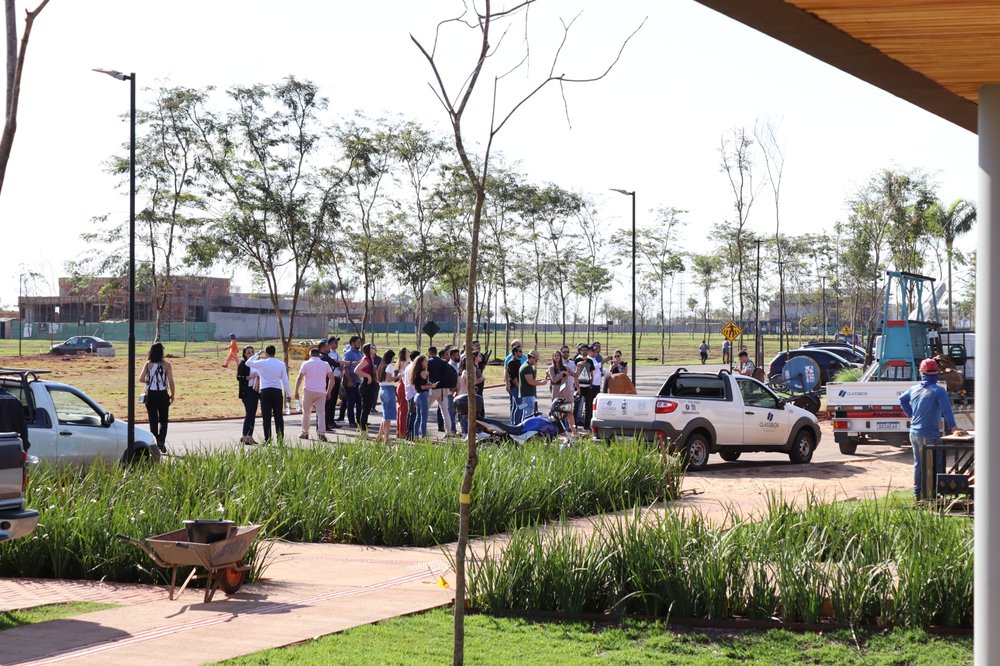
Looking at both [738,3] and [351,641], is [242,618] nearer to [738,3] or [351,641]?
[351,641]

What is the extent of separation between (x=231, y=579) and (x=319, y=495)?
304 centimetres

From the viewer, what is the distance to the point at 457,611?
609cm

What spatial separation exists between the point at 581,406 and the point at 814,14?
71.6 feet

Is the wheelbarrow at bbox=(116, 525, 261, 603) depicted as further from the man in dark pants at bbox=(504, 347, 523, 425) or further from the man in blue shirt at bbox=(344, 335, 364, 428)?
the man in blue shirt at bbox=(344, 335, 364, 428)

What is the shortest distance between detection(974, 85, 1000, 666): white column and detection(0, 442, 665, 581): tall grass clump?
5.70m

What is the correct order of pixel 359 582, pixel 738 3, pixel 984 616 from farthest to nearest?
pixel 359 582, pixel 984 616, pixel 738 3

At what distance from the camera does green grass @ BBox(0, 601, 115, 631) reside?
25.6 feet

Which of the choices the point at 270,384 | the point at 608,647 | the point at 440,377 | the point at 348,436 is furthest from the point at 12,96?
the point at 440,377

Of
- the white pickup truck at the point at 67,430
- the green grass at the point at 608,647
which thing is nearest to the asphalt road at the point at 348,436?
the white pickup truck at the point at 67,430

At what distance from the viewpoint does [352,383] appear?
24.7 metres

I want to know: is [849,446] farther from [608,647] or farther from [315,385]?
[608,647]

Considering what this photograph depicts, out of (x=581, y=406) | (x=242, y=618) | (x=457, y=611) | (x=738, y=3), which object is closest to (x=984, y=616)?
(x=457, y=611)

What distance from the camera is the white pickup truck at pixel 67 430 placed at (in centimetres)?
Answer: 1375

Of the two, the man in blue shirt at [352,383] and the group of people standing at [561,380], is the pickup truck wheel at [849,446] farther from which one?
the man in blue shirt at [352,383]
